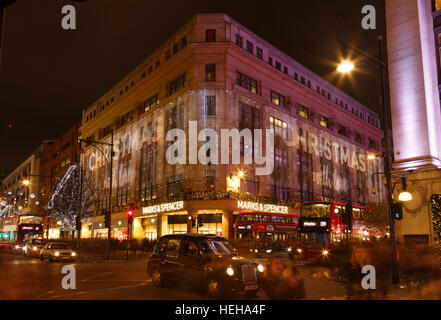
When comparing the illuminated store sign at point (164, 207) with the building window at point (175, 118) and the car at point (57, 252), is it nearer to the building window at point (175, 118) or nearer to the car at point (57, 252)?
the building window at point (175, 118)

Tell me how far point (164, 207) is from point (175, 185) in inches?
121

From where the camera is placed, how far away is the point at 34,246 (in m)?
35.8

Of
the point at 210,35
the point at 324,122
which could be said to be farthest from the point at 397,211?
the point at 324,122

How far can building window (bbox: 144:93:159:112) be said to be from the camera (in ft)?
180

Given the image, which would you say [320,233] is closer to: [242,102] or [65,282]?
[65,282]

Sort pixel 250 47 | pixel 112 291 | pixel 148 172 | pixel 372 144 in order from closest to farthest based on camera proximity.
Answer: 1. pixel 112 291
2. pixel 250 47
3. pixel 148 172
4. pixel 372 144

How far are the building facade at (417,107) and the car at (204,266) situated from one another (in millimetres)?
11376

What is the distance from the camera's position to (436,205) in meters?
18.5

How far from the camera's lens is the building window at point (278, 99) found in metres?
53.8

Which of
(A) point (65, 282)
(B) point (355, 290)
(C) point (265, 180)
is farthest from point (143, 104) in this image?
(B) point (355, 290)

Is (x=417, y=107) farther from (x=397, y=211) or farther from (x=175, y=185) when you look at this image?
(x=175, y=185)

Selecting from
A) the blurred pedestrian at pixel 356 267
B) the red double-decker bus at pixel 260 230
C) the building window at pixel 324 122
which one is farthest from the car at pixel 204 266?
the building window at pixel 324 122
